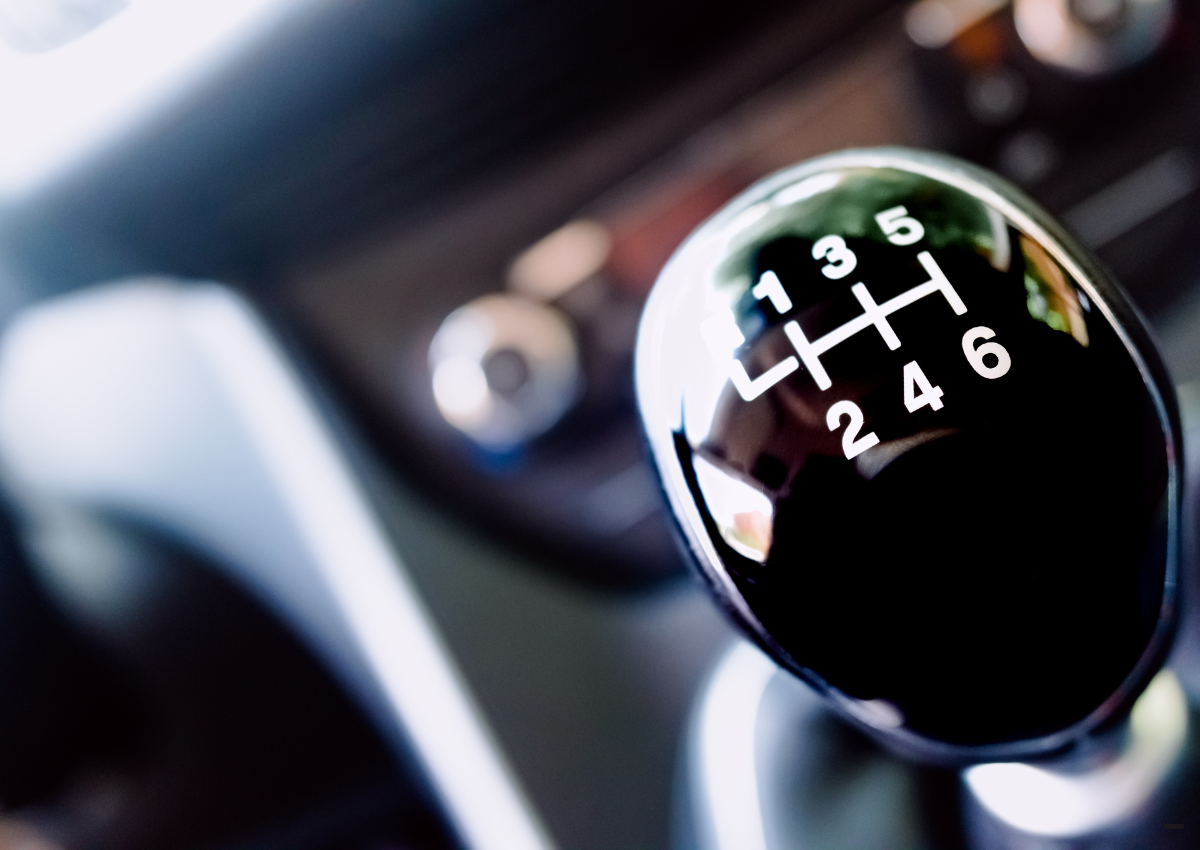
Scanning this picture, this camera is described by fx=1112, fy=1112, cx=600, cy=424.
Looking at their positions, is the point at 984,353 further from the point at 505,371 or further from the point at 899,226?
the point at 505,371

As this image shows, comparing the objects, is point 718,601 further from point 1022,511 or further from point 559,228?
point 559,228

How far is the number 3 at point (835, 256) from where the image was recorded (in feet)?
0.87

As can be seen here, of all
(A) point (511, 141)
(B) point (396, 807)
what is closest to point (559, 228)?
(A) point (511, 141)

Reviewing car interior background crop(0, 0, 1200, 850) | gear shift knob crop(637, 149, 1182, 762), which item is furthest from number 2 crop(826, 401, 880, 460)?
car interior background crop(0, 0, 1200, 850)

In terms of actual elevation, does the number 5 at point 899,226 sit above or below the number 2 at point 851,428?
above

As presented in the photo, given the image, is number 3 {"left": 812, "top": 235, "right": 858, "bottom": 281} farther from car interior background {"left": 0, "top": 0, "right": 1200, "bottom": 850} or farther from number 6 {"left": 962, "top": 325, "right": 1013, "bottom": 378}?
car interior background {"left": 0, "top": 0, "right": 1200, "bottom": 850}

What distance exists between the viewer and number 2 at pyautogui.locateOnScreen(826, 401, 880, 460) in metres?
0.26

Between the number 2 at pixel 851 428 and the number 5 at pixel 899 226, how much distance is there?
0.04 m

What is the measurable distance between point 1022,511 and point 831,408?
0.05 meters

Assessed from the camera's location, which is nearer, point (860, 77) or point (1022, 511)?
point (1022, 511)

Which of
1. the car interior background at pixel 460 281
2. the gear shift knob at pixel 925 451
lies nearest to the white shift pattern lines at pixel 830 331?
the gear shift knob at pixel 925 451

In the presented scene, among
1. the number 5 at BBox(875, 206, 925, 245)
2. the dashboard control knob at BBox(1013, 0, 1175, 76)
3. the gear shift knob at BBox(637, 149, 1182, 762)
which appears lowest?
the gear shift knob at BBox(637, 149, 1182, 762)

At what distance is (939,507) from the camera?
0.26 meters

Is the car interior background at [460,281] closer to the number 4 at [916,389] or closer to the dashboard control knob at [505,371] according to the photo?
the dashboard control knob at [505,371]
